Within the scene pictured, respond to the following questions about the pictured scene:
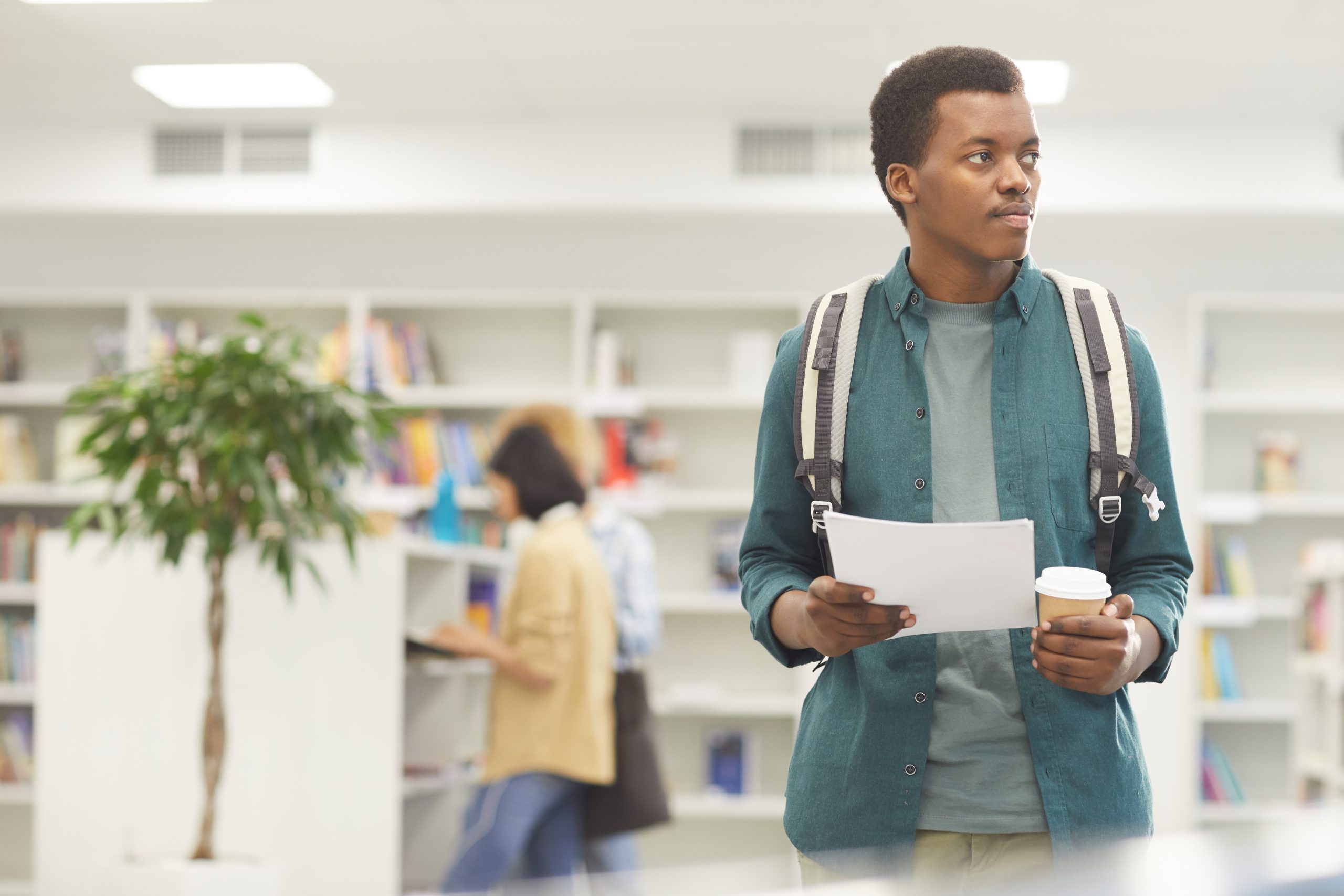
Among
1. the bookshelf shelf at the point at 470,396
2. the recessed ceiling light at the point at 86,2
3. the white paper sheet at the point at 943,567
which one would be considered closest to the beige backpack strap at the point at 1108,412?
the white paper sheet at the point at 943,567

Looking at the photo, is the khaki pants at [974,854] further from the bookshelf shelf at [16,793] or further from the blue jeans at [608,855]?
the bookshelf shelf at [16,793]

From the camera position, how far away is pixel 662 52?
4.70 meters

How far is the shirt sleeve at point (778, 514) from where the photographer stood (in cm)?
133

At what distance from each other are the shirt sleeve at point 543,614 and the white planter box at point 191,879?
2.56 feet

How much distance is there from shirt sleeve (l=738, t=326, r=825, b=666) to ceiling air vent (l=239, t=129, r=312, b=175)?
4.60m

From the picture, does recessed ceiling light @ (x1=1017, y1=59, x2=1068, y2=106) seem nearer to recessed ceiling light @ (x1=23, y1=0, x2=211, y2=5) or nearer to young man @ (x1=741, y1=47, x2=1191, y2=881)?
recessed ceiling light @ (x1=23, y1=0, x2=211, y2=5)

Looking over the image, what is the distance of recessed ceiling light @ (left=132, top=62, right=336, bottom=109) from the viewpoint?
4.92 metres

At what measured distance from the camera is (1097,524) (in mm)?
1266

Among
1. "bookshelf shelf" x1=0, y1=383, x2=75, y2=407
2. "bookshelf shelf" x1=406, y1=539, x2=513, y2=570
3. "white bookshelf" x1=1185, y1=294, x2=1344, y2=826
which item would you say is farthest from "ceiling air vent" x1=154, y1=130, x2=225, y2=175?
"white bookshelf" x1=1185, y1=294, x2=1344, y2=826

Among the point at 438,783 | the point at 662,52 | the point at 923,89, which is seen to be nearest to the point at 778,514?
the point at 923,89

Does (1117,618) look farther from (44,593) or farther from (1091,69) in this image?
(1091,69)

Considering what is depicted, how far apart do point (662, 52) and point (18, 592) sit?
131 inches

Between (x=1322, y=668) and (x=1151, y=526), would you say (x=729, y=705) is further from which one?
(x=1151, y=526)

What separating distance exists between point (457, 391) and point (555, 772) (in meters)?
2.43
